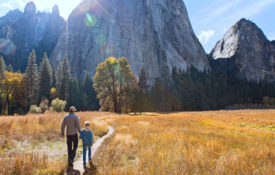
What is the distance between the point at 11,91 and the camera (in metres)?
42.2

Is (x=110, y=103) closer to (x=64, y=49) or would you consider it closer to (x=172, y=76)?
(x=172, y=76)

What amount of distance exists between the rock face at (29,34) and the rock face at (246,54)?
151847 millimetres

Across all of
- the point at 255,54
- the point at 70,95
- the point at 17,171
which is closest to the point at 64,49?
the point at 70,95

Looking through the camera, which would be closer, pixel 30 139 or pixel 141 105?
pixel 30 139

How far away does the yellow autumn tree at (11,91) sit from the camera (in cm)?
4059

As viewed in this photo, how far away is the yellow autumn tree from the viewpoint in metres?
40.6

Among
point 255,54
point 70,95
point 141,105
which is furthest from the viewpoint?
point 255,54

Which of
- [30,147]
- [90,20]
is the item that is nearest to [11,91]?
[30,147]

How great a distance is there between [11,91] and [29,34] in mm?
115706

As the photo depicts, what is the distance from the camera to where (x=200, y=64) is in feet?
438

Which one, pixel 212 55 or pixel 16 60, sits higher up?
pixel 212 55

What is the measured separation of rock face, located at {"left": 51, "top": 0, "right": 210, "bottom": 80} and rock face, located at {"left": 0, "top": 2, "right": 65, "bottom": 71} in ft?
97.3

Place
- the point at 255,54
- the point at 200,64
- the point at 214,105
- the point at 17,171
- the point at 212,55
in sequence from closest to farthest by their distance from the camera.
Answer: the point at 17,171
the point at 214,105
the point at 200,64
the point at 255,54
the point at 212,55

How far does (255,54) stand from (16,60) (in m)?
213
